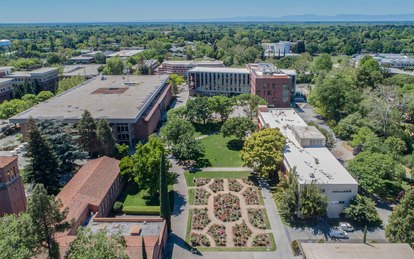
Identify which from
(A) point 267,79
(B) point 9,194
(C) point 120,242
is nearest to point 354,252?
(C) point 120,242

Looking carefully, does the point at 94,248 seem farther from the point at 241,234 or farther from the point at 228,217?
the point at 228,217

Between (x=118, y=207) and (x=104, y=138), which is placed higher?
(x=104, y=138)

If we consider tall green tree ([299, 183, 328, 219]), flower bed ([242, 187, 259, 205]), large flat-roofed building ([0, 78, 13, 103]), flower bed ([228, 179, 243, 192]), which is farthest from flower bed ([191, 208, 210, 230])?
large flat-roofed building ([0, 78, 13, 103])

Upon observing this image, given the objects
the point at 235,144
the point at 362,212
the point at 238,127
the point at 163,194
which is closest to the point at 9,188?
the point at 163,194

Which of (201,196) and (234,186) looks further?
(234,186)

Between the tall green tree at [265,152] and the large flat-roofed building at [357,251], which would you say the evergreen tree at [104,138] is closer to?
the tall green tree at [265,152]

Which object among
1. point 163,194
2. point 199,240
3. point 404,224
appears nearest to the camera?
point 404,224

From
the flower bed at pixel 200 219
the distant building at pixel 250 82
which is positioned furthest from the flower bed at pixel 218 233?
the distant building at pixel 250 82

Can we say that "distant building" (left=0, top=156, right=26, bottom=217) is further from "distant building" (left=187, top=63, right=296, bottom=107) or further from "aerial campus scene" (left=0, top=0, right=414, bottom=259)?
"distant building" (left=187, top=63, right=296, bottom=107)
